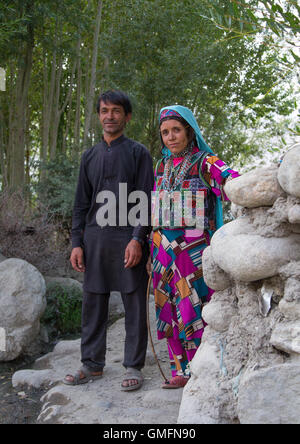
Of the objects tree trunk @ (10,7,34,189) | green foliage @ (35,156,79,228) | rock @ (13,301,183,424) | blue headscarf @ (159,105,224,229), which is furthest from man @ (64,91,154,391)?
tree trunk @ (10,7,34,189)

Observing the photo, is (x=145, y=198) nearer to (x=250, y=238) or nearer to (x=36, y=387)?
(x=250, y=238)

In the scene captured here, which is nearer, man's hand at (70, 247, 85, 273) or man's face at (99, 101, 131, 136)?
man's face at (99, 101, 131, 136)

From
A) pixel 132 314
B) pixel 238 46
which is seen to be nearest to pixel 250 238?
pixel 132 314

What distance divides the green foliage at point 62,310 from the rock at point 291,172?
12.8 feet

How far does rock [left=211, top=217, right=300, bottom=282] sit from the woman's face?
1093 mm

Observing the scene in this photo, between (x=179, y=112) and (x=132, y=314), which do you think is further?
(x=132, y=314)

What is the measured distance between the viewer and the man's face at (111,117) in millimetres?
3340

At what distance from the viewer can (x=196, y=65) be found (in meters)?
8.16

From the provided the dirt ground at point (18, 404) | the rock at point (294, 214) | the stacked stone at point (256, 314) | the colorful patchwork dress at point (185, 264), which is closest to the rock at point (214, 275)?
the stacked stone at point (256, 314)

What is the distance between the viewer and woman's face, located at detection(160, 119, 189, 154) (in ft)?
10.1

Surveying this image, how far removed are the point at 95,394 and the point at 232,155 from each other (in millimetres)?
8302

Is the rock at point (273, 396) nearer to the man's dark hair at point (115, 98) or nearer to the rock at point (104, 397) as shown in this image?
the rock at point (104, 397)

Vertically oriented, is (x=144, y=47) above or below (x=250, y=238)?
above

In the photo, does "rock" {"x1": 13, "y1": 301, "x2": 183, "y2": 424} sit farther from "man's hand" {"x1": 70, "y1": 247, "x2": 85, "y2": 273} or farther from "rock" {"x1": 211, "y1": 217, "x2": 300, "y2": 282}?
"rock" {"x1": 211, "y1": 217, "x2": 300, "y2": 282}
